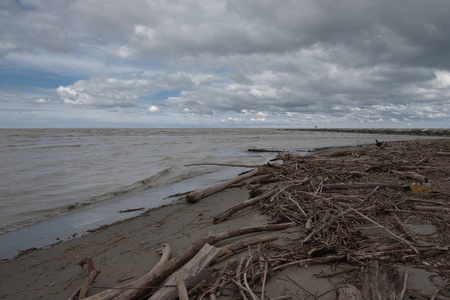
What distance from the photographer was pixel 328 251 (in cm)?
327

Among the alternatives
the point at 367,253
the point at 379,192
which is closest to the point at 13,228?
the point at 367,253

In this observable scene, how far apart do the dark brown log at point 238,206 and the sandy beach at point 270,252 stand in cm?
10

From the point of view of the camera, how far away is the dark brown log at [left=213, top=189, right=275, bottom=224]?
Answer: 214 inches

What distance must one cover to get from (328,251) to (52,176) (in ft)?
42.6

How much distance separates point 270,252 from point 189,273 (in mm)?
1270

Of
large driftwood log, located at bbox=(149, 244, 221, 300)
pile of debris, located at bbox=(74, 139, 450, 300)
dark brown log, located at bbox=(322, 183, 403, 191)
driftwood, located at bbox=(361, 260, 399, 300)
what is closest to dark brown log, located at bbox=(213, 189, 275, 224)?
pile of debris, located at bbox=(74, 139, 450, 300)

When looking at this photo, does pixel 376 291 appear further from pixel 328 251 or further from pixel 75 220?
pixel 75 220

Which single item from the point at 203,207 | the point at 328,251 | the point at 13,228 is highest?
the point at 328,251

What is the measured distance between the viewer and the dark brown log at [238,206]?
5.43 m

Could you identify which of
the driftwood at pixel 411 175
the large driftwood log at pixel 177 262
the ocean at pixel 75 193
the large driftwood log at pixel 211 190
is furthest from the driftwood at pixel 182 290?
the driftwood at pixel 411 175

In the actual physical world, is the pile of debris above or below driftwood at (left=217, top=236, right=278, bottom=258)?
above

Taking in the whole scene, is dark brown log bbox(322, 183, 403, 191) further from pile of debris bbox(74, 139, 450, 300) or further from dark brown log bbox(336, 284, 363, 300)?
dark brown log bbox(336, 284, 363, 300)

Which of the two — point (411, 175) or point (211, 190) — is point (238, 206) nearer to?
point (211, 190)

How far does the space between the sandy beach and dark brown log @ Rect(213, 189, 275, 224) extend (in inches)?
4.0
